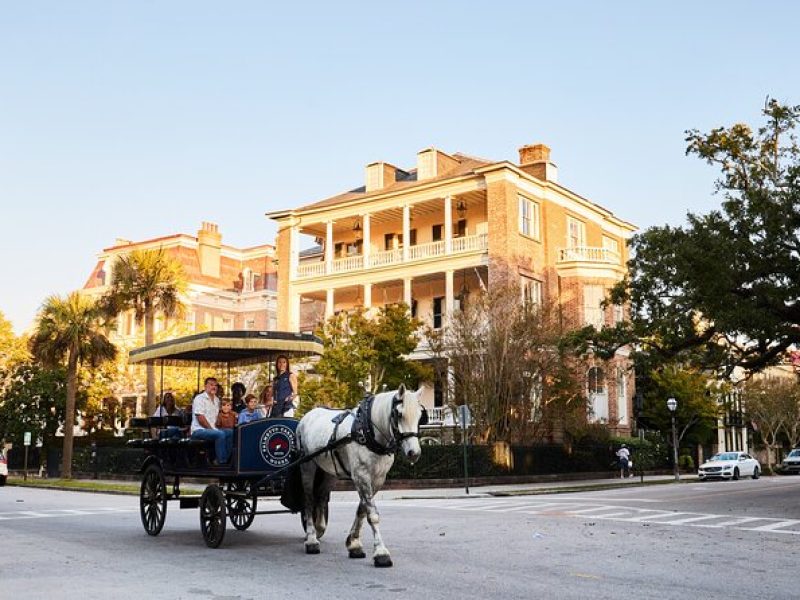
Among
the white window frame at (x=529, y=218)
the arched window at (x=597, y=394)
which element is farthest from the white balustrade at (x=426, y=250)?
the arched window at (x=597, y=394)

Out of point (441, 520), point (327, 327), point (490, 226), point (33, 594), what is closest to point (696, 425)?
point (490, 226)

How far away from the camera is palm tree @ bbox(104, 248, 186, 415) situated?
42.5 metres

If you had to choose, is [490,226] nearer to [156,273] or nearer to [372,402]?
[156,273]

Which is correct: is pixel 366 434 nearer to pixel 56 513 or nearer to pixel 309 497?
pixel 309 497

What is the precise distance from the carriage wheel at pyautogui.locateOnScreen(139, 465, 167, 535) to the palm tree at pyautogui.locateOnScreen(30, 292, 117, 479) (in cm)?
3138

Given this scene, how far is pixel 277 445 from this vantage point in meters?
12.1

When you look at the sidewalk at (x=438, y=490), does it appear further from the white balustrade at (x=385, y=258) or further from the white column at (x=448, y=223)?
the white balustrade at (x=385, y=258)

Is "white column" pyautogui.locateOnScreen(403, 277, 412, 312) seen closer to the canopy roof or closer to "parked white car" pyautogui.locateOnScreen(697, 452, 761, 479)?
"parked white car" pyautogui.locateOnScreen(697, 452, 761, 479)

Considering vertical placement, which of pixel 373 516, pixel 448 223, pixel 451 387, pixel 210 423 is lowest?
pixel 373 516

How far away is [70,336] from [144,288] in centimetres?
471

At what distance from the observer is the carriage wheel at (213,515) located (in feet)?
38.0

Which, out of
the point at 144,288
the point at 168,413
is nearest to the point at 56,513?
the point at 168,413

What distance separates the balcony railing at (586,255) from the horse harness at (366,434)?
37931 mm

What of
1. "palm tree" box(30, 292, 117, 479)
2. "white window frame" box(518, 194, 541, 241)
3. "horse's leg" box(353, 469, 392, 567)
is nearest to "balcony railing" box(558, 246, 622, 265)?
"white window frame" box(518, 194, 541, 241)
